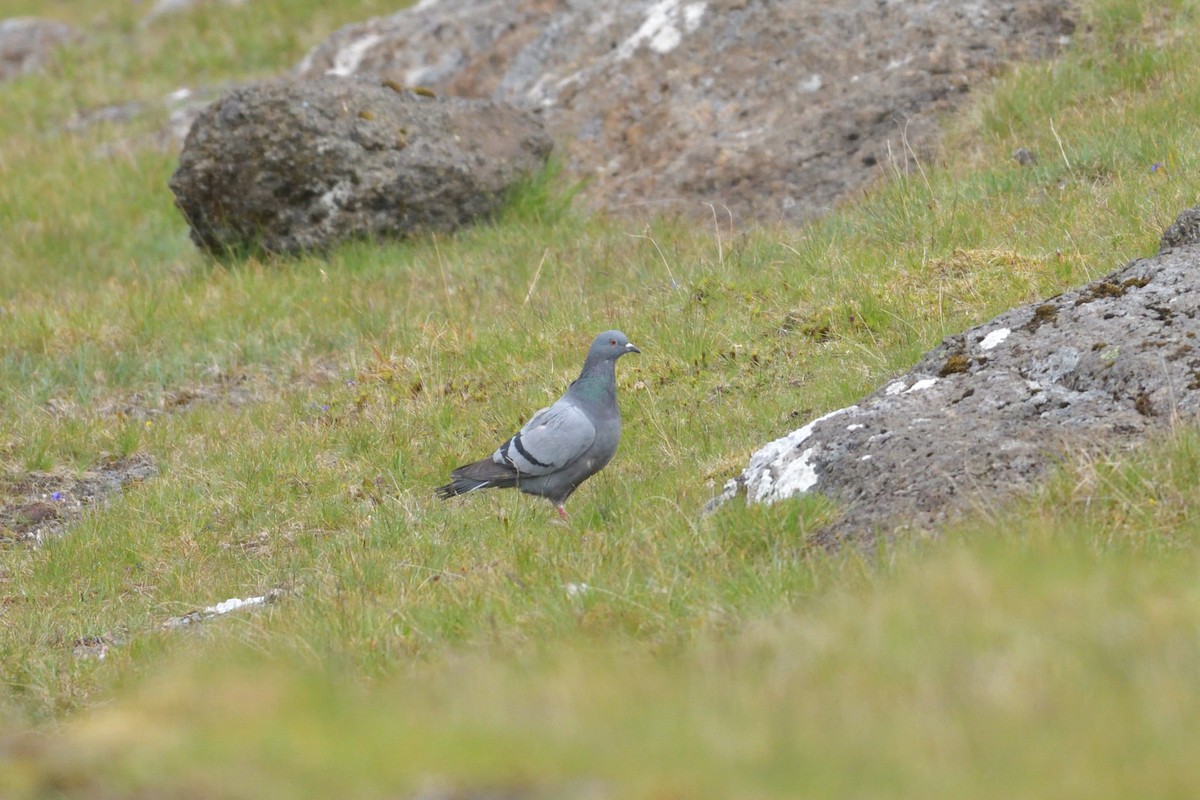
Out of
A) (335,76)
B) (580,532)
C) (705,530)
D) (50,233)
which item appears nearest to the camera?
(705,530)

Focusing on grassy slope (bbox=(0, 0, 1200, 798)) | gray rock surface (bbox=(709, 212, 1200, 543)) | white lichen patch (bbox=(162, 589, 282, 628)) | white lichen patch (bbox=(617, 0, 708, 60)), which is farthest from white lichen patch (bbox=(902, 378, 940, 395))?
white lichen patch (bbox=(617, 0, 708, 60))

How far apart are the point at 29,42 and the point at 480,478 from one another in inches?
762

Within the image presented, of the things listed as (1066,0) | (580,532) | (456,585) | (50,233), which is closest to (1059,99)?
(1066,0)

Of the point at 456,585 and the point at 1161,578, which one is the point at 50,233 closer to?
the point at 456,585

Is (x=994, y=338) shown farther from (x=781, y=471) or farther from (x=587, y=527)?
(x=587, y=527)

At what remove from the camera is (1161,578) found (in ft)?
14.0

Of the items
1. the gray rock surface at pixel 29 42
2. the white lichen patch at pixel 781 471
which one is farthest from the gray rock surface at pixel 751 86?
the gray rock surface at pixel 29 42

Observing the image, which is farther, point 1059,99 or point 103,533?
point 1059,99

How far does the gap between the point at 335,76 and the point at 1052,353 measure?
30.7 feet

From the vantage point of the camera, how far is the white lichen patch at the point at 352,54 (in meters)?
16.9

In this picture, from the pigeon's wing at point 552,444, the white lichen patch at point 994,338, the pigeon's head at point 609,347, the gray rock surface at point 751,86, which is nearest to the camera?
the white lichen patch at point 994,338

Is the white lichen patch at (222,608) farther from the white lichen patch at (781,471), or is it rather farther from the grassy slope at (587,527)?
the white lichen patch at (781,471)

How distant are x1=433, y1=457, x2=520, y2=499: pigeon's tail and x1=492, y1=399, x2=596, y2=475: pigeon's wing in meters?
0.06

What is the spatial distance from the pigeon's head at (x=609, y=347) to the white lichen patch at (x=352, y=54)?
10273mm
